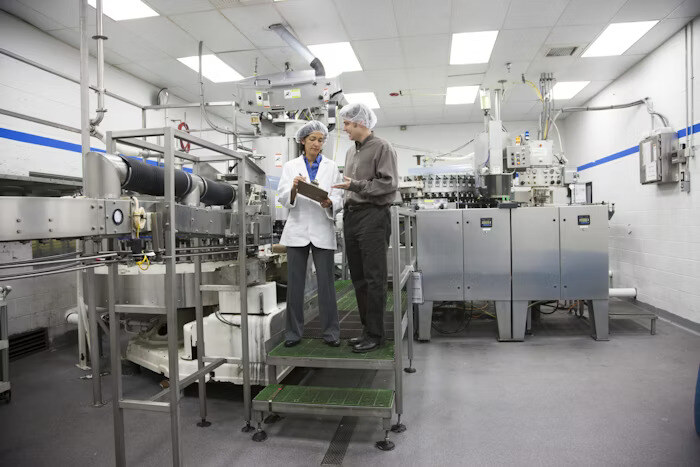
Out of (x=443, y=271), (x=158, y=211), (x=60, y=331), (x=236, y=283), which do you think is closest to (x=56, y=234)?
(x=158, y=211)

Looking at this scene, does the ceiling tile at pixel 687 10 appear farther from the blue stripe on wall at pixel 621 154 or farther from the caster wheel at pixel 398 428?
the caster wheel at pixel 398 428

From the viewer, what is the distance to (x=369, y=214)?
229 centimetres

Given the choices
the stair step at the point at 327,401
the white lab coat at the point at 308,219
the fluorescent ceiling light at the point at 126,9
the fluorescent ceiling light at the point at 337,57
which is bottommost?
the stair step at the point at 327,401

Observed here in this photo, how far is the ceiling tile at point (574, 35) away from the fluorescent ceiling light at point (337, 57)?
2.30m

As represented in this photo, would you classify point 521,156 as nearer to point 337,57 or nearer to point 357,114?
point 357,114

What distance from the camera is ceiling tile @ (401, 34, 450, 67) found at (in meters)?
4.75

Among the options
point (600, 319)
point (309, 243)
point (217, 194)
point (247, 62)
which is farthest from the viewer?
point (247, 62)

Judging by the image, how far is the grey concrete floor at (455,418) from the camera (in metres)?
1.95

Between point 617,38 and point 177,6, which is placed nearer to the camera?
point 177,6

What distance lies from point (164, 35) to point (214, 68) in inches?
40.9

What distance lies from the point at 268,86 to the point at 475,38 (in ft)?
8.24

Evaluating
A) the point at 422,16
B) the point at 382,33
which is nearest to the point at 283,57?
the point at 382,33

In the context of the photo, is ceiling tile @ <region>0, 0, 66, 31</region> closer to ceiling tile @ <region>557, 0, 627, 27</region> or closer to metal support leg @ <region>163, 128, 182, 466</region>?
metal support leg @ <region>163, 128, 182, 466</region>

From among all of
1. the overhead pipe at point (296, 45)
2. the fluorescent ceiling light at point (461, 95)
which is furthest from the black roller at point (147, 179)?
the fluorescent ceiling light at point (461, 95)
